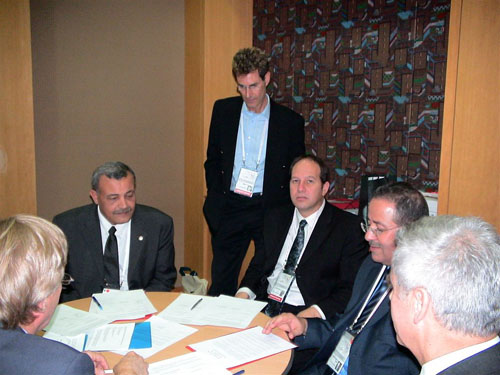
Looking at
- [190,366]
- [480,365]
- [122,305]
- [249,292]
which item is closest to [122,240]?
[122,305]

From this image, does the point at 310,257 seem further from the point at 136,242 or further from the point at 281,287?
the point at 136,242

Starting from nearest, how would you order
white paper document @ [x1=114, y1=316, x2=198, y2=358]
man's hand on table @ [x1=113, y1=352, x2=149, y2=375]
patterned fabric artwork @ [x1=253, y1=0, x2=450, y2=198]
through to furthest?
man's hand on table @ [x1=113, y1=352, x2=149, y2=375] → white paper document @ [x1=114, y1=316, x2=198, y2=358] → patterned fabric artwork @ [x1=253, y1=0, x2=450, y2=198]

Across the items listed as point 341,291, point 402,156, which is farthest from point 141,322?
point 402,156

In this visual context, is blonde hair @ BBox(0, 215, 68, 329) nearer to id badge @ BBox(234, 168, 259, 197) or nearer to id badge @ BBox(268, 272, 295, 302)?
id badge @ BBox(268, 272, 295, 302)

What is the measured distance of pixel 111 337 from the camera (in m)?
1.82

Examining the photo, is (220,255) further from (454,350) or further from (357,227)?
(454,350)

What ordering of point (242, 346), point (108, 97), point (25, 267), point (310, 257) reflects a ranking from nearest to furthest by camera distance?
point (25, 267) < point (242, 346) < point (310, 257) < point (108, 97)

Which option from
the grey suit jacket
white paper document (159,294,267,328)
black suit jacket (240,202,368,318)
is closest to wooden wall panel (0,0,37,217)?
white paper document (159,294,267,328)

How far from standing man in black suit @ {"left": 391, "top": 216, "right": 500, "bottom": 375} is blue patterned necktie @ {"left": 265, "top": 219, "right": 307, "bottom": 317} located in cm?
141

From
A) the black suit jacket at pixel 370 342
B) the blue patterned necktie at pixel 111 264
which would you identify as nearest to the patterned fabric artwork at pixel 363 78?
the black suit jacket at pixel 370 342

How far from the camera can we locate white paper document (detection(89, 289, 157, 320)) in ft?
A: 6.75

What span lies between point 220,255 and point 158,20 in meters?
2.62

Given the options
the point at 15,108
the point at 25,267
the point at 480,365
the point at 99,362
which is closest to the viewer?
the point at 480,365

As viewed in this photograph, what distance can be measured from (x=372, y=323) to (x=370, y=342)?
74 mm
